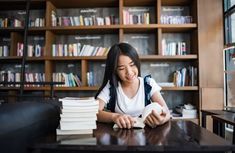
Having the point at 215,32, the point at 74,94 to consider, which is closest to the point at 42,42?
the point at 74,94

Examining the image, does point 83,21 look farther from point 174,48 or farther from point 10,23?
point 174,48

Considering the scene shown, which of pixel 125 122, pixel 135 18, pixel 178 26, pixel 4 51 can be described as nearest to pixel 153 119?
pixel 125 122

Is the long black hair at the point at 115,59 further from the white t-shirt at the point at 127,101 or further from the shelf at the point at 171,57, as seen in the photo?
the shelf at the point at 171,57

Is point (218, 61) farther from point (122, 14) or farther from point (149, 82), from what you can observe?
point (149, 82)

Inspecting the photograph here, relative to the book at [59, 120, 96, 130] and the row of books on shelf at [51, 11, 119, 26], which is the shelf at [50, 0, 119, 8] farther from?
the book at [59, 120, 96, 130]

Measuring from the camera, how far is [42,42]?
12.8 feet

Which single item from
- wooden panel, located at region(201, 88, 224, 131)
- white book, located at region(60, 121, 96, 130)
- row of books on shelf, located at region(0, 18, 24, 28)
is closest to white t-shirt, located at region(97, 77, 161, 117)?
white book, located at region(60, 121, 96, 130)

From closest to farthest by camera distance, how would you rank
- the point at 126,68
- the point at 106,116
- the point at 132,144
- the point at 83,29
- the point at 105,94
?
1. the point at 132,144
2. the point at 106,116
3. the point at 126,68
4. the point at 105,94
5. the point at 83,29

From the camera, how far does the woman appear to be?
1378 millimetres

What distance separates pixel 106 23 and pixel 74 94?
46.3 inches

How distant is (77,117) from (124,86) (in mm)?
672

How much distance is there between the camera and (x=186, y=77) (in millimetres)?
3512

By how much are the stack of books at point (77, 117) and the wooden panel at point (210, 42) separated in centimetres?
274

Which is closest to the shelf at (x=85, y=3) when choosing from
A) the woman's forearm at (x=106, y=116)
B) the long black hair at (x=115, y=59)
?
the long black hair at (x=115, y=59)
